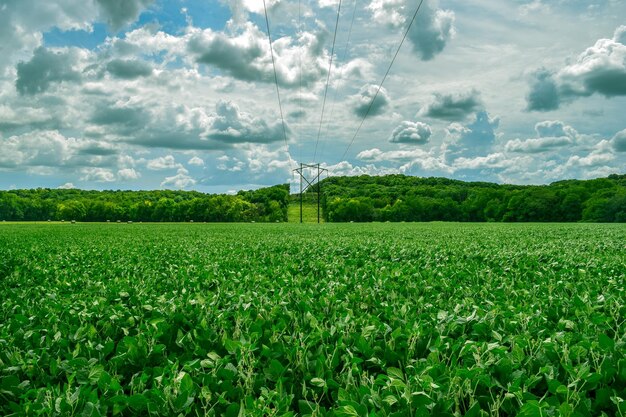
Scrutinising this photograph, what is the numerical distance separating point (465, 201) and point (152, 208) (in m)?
110

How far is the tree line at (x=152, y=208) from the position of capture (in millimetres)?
150000

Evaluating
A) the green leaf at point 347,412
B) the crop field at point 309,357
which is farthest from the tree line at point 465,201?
the green leaf at point 347,412

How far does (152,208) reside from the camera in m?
162

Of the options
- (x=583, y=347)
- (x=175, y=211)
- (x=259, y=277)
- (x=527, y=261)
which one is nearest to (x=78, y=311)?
(x=259, y=277)

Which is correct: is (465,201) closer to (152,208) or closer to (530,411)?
(152,208)

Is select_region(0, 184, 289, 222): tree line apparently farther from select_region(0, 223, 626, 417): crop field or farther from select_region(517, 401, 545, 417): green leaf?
select_region(517, 401, 545, 417): green leaf

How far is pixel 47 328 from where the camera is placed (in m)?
4.38

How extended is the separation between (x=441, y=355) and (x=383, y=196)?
521 ft

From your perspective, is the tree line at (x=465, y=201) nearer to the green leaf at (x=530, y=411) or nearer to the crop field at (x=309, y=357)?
the crop field at (x=309, y=357)

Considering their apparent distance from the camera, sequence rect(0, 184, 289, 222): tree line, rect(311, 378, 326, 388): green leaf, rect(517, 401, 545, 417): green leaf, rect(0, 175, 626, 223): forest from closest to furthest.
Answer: rect(517, 401, 545, 417): green leaf → rect(311, 378, 326, 388): green leaf → rect(0, 175, 626, 223): forest → rect(0, 184, 289, 222): tree line

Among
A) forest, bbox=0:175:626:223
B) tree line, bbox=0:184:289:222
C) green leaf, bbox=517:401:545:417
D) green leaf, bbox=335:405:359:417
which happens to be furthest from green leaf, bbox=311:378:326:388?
tree line, bbox=0:184:289:222

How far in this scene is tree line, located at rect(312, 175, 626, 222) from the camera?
121438 mm

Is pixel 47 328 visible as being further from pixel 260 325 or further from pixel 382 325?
pixel 382 325

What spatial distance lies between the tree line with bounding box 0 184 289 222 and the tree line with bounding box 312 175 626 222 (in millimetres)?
20811
